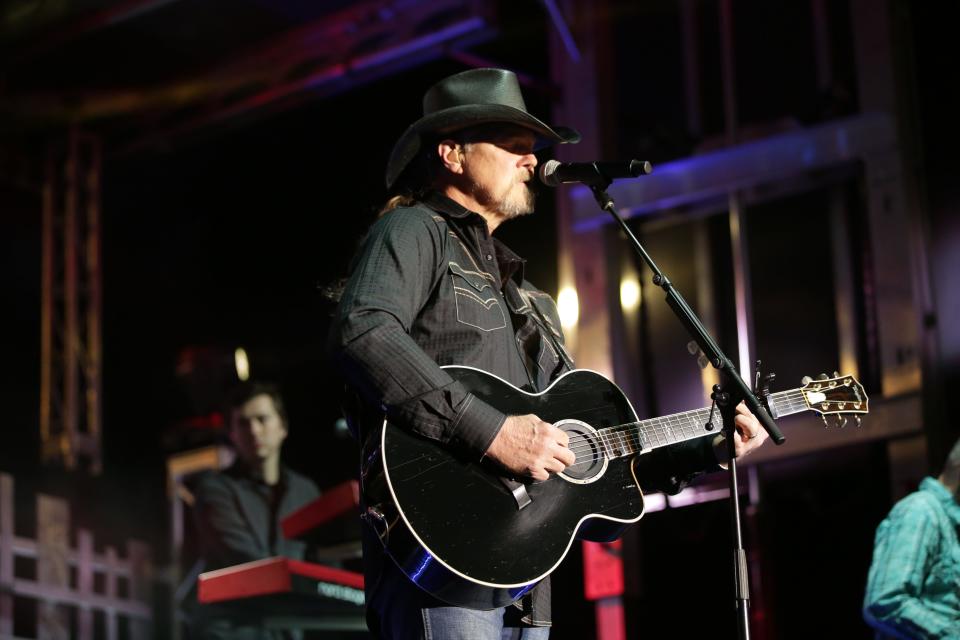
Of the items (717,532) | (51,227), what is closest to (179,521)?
(51,227)

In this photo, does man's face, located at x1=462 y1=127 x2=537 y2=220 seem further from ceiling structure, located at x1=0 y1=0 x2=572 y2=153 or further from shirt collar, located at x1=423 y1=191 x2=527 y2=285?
ceiling structure, located at x1=0 y1=0 x2=572 y2=153

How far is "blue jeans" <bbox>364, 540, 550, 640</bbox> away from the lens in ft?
9.11

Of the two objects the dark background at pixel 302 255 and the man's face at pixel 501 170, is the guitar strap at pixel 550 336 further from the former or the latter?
the dark background at pixel 302 255

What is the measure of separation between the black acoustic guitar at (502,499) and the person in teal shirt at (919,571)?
1.82 m

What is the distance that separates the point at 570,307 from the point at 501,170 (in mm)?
5776

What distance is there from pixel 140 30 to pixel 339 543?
16.2 feet

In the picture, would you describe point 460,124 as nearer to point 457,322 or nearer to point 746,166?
point 457,322

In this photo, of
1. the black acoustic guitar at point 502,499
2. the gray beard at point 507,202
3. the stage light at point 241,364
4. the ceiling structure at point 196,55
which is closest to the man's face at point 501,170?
the gray beard at point 507,202

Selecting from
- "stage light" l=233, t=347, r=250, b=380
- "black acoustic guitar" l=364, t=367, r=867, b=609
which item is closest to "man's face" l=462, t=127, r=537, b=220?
"black acoustic guitar" l=364, t=367, r=867, b=609

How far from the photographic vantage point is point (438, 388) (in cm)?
281

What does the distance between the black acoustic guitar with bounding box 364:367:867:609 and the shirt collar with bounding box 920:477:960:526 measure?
210 centimetres

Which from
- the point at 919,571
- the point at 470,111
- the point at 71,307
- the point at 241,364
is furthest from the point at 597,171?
the point at 71,307

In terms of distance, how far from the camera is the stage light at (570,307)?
913 cm

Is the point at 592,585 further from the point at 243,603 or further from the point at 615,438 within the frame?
the point at 615,438
